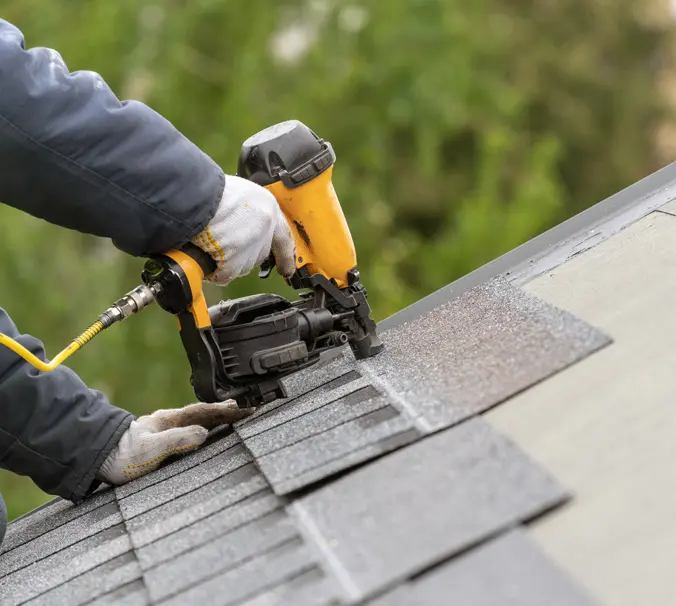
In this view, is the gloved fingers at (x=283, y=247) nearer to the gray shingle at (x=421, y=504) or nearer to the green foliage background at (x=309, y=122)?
the gray shingle at (x=421, y=504)

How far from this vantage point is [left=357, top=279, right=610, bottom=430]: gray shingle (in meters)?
1.63

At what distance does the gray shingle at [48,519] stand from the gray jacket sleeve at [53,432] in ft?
0.14

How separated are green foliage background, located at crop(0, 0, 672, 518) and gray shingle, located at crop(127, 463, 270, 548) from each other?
3335mm

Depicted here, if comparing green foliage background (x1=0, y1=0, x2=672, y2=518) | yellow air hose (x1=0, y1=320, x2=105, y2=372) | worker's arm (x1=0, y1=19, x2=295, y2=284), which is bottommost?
green foliage background (x1=0, y1=0, x2=672, y2=518)

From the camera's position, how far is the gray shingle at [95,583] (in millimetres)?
1570

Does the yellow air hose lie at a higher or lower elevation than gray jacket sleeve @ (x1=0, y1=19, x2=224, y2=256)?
lower

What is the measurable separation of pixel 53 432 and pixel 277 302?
2.24 feet

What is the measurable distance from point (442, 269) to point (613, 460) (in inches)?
221

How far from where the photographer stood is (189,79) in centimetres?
586

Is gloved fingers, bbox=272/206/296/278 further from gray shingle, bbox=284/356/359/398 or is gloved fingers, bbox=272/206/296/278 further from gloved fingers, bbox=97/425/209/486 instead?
gloved fingers, bbox=97/425/209/486

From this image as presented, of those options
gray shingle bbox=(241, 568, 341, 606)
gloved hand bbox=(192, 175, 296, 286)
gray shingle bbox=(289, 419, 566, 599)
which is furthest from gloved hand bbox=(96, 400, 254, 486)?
gray shingle bbox=(241, 568, 341, 606)

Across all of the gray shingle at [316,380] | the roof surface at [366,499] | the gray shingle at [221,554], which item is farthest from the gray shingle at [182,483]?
the gray shingle at [221,554]

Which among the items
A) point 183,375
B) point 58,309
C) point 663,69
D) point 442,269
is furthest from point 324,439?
point 663,69

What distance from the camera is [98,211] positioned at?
1918 millimetres
